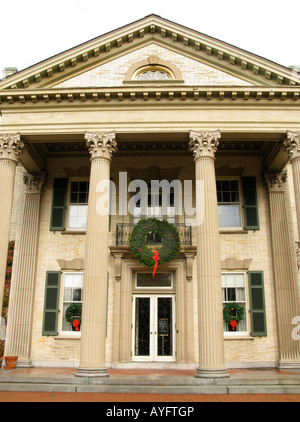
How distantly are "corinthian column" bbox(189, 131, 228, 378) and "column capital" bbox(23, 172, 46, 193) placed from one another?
7.16m

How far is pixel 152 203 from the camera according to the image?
17656mm

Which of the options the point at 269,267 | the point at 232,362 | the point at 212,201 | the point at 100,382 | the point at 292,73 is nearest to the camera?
the point at 100,382

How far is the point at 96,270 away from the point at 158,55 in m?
9.02

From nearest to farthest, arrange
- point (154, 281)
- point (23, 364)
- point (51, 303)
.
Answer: point (23, 364), point (51, 303), point (154, 281)

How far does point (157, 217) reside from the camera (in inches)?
685

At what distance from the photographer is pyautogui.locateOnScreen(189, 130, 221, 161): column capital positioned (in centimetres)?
1413

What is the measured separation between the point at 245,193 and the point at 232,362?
23.1 feet

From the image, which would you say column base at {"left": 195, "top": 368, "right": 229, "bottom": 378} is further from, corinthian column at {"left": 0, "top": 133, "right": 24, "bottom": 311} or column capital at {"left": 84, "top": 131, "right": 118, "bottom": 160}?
column capital at {"left": 84, "top": 131, "right": 118, "bottom": 160}

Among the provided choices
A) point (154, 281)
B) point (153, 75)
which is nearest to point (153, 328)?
point (154, 281)

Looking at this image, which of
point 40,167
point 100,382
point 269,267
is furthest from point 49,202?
point 269,267

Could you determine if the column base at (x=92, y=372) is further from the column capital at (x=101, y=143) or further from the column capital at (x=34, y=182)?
the column capital at (x=34, y=182)

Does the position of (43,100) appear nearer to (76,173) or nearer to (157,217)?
(76,173)

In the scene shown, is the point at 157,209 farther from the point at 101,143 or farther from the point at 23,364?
Result: the point at 23,364

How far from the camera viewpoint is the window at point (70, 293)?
16.3 m
